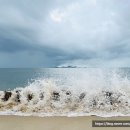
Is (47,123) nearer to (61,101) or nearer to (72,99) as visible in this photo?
(61,101)

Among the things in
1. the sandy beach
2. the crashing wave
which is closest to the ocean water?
the crashing wave

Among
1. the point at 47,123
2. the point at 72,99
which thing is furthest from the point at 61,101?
the point at 47,123

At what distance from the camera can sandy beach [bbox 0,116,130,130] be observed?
8.10 metres

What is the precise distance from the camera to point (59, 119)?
8.85 meters

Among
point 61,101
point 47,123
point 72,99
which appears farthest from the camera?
point 72,99

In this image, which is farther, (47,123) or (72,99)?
(72,99)

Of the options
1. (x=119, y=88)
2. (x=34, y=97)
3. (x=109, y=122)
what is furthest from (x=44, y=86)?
(x=109, y=122)

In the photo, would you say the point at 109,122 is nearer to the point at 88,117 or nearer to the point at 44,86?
the point at 88,117

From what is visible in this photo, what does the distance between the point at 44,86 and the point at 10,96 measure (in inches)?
50.3

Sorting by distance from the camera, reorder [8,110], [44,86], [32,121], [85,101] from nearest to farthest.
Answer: [32,121] → [8,110] → [85,101] → [44,86]

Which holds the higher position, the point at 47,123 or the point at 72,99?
the point at 72,99

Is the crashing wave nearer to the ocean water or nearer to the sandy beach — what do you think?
the ocean water

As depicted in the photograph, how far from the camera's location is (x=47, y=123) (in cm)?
849

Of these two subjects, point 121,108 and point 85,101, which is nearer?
point 121,108
